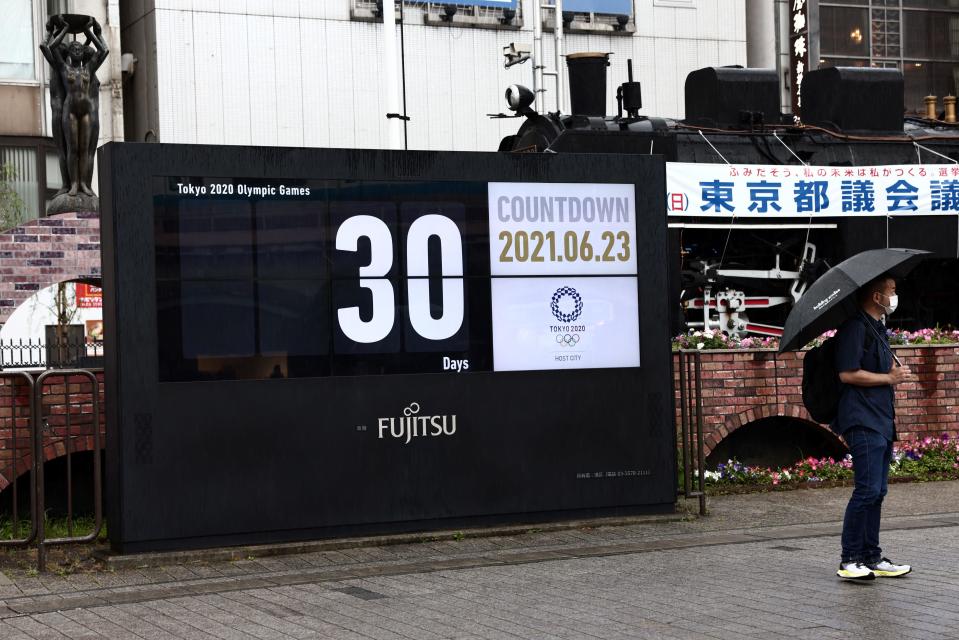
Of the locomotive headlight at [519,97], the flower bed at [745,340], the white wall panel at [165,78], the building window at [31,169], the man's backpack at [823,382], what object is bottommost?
the man's backpack at [823,382]

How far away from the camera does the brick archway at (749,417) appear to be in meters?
12.5

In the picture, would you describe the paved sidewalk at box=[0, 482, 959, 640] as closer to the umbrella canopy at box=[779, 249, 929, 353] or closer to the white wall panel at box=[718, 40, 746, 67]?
the umbrella canopy at box=[779, 249, 929, 353]

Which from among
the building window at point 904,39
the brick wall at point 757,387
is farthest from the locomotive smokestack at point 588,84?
the building window at point 904,39

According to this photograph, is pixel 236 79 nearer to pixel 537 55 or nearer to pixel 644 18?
pixel 537 55

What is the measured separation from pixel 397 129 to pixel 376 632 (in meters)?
15.7

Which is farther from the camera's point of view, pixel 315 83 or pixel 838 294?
pixel 315 83

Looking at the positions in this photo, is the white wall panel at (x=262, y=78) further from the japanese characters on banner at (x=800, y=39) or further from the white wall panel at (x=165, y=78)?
the japanese characters on banner at (x=800, y=39)

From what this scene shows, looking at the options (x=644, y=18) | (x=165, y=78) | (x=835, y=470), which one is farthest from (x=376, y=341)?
(x=644, y=18)

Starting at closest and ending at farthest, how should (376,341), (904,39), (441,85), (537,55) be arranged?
(376,341)
(537,55)
(441,85)
(904,39)

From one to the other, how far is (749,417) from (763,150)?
617cm

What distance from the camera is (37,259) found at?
17922mm

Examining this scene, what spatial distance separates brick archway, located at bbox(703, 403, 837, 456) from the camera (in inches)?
491

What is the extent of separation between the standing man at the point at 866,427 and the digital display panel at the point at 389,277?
2455 mm

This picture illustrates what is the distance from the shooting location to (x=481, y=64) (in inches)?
1298
